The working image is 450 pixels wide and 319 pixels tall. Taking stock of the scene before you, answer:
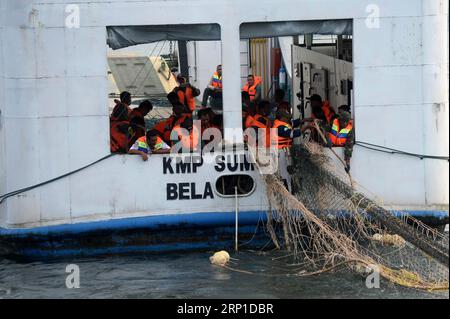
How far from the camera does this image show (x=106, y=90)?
10.7 meters

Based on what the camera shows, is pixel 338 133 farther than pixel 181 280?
Yes

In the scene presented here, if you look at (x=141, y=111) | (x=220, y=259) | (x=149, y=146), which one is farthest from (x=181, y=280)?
(x=141, y=111)

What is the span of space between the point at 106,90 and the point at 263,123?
1930 mm

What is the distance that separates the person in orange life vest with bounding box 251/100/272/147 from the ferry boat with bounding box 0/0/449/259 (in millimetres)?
Answer: 390

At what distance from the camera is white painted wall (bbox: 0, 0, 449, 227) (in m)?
10.6

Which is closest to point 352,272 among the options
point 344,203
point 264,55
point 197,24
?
point 344,203

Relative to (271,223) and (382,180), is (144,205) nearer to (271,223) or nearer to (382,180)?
(271,223)

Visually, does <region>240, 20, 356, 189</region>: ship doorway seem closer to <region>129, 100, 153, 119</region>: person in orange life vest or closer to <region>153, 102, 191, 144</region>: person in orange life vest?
<region>153, 102, 191, 144</region>: person in orange life vest

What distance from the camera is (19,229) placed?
1075 cm

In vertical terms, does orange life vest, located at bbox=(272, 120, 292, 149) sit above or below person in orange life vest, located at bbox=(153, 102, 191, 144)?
below

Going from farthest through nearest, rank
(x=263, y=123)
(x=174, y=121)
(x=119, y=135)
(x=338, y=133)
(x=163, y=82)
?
(x=163, y=82) < (x=174, y=121) < (x=263, y=123) < (x=119, y=135) < (x=338, y=133)

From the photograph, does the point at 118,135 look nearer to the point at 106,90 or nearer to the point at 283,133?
the point at 106,90

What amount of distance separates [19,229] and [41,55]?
183 cm

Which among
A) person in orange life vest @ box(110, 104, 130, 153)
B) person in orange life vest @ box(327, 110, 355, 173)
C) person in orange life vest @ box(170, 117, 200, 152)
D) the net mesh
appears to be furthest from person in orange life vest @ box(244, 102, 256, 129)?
person in orange life vest @ box(110, 104, 130, 153)
